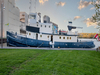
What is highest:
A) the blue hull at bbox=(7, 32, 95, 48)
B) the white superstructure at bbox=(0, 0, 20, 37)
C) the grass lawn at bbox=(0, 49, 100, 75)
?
the white superstructure at bbox=(0, 0, 20, 37)

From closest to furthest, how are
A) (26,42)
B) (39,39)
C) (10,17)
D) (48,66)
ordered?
(48,66)
(26,42)
(39,39)
(10,17)

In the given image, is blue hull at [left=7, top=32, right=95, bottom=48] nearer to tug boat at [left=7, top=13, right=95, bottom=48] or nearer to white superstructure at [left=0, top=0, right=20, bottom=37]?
tug boat at [left=7, top=13, right=95, bottom=48]

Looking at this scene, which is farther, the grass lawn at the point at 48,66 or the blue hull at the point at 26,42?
the blue hull at the point at 26,42

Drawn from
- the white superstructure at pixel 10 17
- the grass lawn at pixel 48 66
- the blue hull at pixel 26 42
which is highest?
the white superstructure at pixel 10 17

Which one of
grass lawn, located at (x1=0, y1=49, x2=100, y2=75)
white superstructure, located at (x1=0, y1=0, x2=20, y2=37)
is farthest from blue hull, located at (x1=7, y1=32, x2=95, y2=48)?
white superstructure, located at (x1=0, y1=0, x2=20, y2=37)

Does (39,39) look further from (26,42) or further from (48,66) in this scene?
(48,66)

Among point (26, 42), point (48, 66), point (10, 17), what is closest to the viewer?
point (48, 66)

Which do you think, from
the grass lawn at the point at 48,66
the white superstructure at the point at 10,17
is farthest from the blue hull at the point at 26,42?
the white superstructure at the point at 10,17

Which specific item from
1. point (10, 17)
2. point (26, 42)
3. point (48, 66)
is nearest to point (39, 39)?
point (26, 42)

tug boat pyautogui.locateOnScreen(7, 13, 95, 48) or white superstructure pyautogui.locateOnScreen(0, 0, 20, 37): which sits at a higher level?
white superstructure pyautogui.locateOnScreen(0, 0, 20, 37)

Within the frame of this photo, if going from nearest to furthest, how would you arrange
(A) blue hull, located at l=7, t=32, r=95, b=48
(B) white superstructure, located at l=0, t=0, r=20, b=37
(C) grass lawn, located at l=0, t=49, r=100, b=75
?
1. (C) grass lawn, located at l=0, t=49, r=100, b=75
2. (A) blue hull, located at l=7, t=32, r=95, b=48
3. (B) white superstructure, located at l=0, t=0, r=20, b=37

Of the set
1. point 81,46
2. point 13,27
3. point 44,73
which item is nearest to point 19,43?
point 44,73

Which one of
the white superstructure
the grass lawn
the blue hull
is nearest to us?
the grass lawn

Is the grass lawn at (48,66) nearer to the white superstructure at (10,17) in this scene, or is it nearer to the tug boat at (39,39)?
the tug boat at (39,39)
